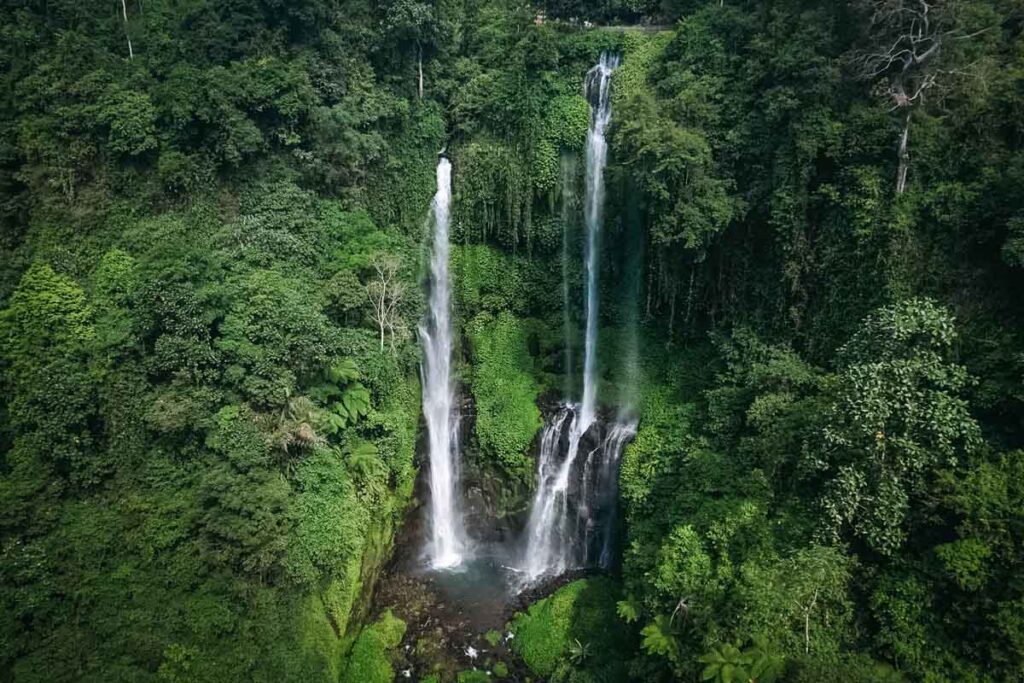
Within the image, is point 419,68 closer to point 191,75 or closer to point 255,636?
point 191,75

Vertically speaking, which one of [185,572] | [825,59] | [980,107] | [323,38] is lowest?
[185,572]

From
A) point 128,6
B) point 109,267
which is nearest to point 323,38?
point 128,6

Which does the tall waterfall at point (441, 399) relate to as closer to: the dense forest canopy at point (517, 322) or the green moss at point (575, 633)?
the dense forest canopy at point (517, 322)

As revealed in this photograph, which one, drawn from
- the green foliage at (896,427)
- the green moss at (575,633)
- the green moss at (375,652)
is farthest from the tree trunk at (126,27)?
the green foliage at (896,427)

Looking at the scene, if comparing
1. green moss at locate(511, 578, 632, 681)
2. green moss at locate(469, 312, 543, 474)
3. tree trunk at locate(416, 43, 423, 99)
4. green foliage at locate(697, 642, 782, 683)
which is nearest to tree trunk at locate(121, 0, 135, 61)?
tree trunk at locate(416, 43, 423, 99)

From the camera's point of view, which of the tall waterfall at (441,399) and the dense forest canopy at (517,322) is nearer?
the dense forest canopy at (517,322)
